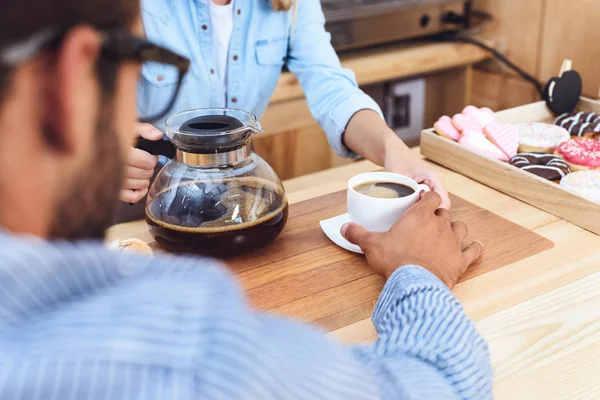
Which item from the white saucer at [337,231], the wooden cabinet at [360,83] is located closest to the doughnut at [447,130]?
the white saucer at [337,231]

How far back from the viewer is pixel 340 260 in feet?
3.06

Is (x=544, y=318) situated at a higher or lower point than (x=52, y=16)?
lower

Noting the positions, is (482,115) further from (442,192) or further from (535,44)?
(535,44)

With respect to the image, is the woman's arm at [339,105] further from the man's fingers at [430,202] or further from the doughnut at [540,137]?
the doughnut at [540,137]

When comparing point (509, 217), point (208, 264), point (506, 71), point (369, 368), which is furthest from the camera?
point (506, 71)

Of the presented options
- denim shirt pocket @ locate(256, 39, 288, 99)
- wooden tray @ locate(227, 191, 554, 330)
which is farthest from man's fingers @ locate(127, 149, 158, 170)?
denim shirt pocket @ locate(256, 39, 288, 99)

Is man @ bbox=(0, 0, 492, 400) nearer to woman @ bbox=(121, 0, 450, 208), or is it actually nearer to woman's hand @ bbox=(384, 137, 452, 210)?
woman's hand @ bbox=(384, 137, 452, 210)

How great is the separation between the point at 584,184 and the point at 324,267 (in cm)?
51

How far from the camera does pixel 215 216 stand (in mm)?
877

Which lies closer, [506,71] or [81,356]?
[81,356]

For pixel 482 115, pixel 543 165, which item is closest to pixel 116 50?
pixel 543 165

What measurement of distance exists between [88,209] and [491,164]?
0.95 m

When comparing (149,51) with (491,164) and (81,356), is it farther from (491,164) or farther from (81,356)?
(491,164)

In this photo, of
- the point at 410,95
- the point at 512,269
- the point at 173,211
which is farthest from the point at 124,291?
the point at 410,95
